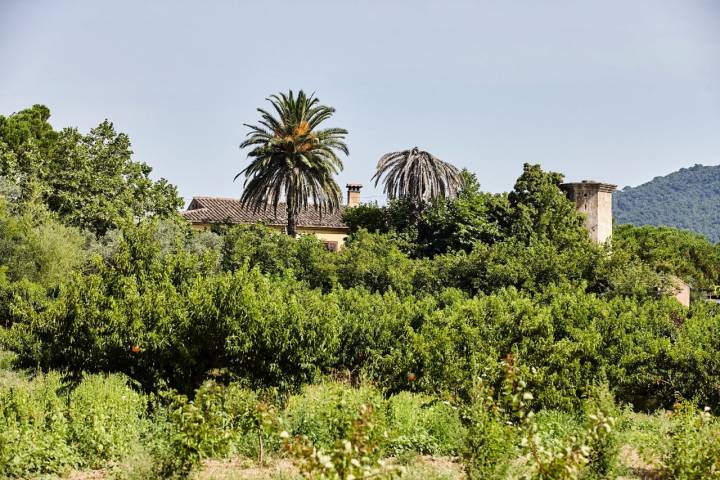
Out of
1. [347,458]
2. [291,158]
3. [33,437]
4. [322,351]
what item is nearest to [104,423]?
[33,437]

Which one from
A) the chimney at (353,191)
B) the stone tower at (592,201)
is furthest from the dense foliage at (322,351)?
the chimney at (353,191)

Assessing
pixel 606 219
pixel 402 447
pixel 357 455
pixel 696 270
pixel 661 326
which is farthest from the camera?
pixel 696 270

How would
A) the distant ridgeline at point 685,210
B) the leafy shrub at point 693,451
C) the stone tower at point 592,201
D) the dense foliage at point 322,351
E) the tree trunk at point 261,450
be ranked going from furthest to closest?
the distant ridgeline at point 685,210
the stone tower at point 592,201
the tree trunk at point 261,450
the dense foliage at point 322,351
the leafy shrub at point 693,451

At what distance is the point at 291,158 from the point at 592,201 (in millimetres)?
12448

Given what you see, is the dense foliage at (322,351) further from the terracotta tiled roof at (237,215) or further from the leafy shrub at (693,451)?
the terracotta tiled roof at (237,215)

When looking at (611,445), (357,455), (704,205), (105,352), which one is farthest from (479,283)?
(704,205)

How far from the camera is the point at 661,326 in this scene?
18234mm

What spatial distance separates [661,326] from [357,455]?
535 inches

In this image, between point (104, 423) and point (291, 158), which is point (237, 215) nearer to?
point (291, 158)

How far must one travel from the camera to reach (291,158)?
32.2m

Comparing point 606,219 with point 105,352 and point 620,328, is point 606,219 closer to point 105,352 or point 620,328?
point 620,328

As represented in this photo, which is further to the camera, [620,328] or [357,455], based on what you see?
[620,328]

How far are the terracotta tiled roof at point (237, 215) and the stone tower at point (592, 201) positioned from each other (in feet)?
41.3

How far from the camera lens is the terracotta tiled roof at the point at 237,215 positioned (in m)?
41.3
